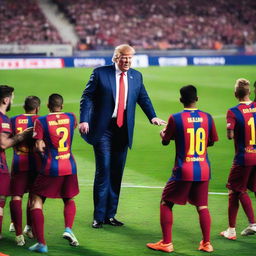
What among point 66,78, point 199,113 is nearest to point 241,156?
point 199,113

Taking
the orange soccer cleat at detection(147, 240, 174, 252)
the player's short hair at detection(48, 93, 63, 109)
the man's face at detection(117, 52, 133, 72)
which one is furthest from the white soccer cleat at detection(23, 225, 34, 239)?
the man's face at detection(117, 52, 133, 72)

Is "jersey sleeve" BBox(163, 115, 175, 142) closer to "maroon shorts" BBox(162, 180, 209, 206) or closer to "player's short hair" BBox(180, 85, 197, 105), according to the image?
"player's short hair" BBox(180, 85, 197, 105)

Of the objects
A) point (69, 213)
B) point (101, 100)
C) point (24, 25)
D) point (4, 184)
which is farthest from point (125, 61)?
point (24, 25)

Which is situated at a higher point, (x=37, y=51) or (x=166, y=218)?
(x=37, y=51)

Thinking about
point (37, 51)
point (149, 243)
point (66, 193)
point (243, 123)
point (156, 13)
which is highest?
point (156, 13)

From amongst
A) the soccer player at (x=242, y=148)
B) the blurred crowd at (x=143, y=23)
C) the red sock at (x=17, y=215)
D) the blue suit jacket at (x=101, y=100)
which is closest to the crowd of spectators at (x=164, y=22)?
the blurred crowd at (x=143, y=23)

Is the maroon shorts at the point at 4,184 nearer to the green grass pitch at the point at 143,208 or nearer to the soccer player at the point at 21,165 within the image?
the soccer player at the point at 21,165

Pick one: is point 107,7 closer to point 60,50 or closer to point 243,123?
point 60,50

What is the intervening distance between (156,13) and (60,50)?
1184cm

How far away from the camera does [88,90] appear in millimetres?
7801

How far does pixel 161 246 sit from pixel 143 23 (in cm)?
4101

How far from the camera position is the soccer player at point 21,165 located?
6.89 metres

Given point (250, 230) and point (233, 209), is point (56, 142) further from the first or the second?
point (250, 230)

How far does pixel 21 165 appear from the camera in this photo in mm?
6914
